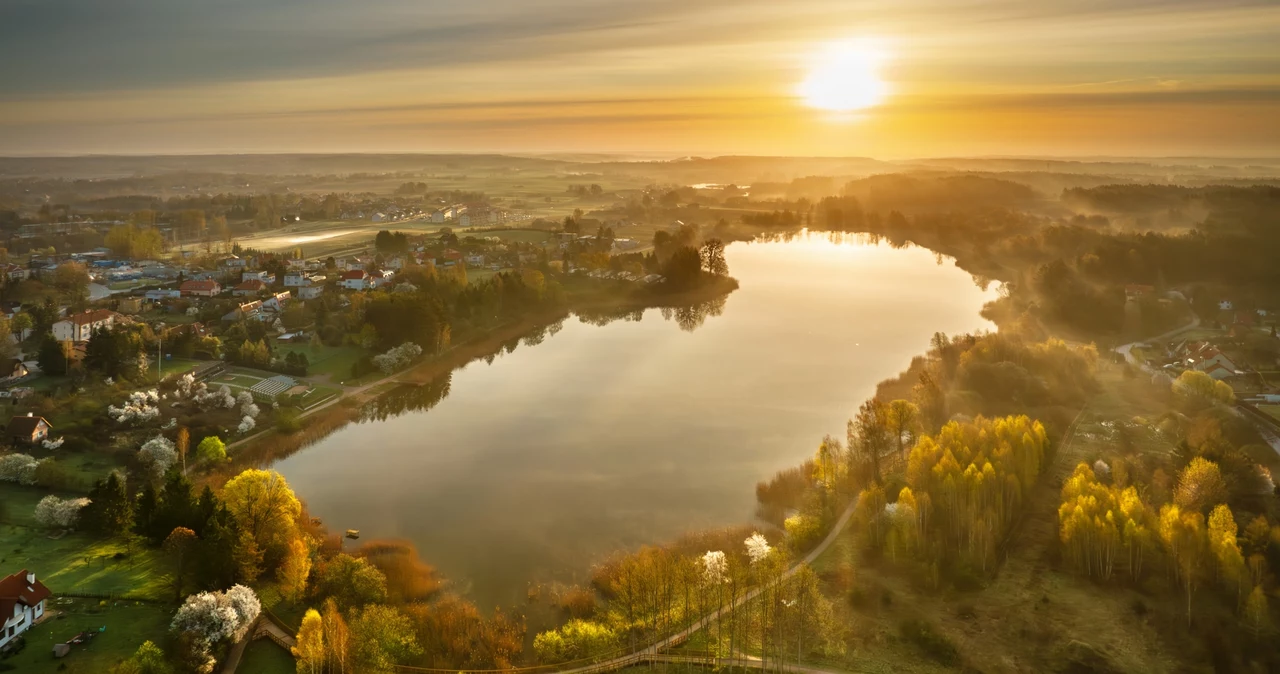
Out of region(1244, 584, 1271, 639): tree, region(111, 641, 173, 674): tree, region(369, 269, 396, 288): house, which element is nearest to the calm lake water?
region(111, 641, 173, 674): tree

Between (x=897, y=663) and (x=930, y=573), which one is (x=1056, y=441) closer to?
(x=930, y=573)

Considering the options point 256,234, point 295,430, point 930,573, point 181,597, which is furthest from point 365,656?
point 256,234

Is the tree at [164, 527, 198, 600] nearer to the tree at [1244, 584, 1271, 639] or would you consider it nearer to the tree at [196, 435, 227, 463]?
the tree at [196, 435, 227, 463]

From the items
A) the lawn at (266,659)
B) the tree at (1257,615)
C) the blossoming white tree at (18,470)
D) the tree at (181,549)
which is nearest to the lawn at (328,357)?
the blossoming white tree at (18,470)

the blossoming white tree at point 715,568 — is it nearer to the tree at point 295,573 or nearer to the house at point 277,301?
the tree at point 295,573

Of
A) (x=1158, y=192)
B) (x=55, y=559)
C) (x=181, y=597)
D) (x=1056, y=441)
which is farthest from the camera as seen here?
(x=1158, y=192)

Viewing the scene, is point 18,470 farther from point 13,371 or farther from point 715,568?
point 715,568
